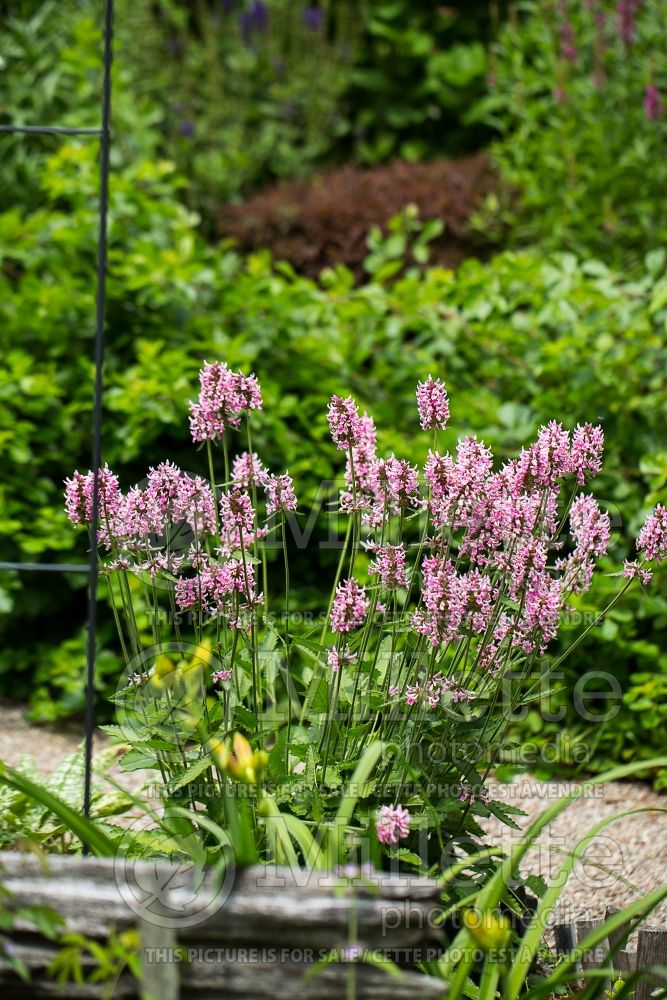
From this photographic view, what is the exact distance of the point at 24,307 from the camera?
161 inches

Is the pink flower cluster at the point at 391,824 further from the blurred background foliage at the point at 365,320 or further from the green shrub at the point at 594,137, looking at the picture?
the green shrub at the point at 594,137

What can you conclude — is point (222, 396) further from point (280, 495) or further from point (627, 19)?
point (627, 19)

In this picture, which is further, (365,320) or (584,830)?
(365,320)

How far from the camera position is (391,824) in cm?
172

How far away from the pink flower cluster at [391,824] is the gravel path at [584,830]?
28.3 inches

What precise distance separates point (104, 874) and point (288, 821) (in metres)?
0.31

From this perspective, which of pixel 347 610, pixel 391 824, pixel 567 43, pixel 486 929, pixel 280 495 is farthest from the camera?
pixel 567 43

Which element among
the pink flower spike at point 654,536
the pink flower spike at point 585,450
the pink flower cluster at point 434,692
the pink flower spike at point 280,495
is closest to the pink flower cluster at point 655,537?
the pink flower spike at point 654,536

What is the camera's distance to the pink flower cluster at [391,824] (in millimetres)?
1718

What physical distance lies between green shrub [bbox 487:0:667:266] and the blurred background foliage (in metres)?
0.01

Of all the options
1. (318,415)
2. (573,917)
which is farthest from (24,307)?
(573,917)

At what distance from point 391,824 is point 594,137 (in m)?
3.97

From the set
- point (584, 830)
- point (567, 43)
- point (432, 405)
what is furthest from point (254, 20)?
point (432, 405)

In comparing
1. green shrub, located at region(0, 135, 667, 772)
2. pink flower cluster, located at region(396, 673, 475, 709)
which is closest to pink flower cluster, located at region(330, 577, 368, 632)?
pink flower cluster, located at region(396, 673, 475, 709)
